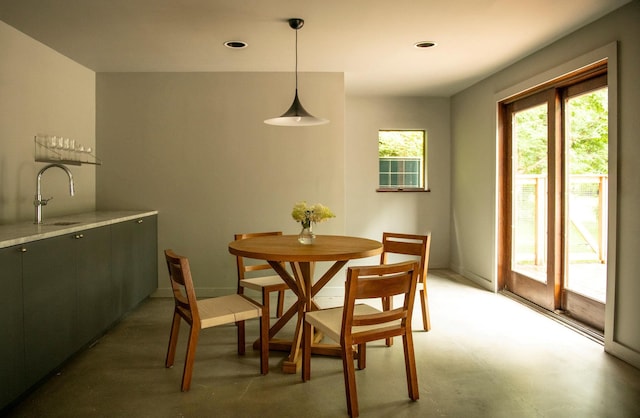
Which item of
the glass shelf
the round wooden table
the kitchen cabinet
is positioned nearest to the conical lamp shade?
the round wooden table

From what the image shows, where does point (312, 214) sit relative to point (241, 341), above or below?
above

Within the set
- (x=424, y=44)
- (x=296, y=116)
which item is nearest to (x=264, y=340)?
(x=296, y=116)

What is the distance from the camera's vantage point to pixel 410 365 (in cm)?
255

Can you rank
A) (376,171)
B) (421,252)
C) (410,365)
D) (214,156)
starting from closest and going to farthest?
(410,365) → (421,252) → (214,156) → (376,171)

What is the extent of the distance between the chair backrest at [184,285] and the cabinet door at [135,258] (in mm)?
1311

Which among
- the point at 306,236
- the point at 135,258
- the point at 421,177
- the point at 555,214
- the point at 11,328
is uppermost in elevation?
the point at 421,177

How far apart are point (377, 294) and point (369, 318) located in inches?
6.4

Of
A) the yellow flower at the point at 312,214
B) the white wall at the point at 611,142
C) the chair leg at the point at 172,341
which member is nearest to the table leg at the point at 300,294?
the yellow flower at the point at 312,214

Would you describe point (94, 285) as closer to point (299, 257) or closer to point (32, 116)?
point (32, 116)

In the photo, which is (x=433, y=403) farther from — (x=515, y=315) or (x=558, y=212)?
(x=558, y=212)

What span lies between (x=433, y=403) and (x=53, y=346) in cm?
234

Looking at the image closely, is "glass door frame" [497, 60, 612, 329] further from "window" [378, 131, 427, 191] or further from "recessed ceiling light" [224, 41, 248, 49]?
"recessed ceiling light" [224, 41, 248, 49]

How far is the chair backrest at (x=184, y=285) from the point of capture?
2.58 meters

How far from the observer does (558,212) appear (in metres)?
4.20
